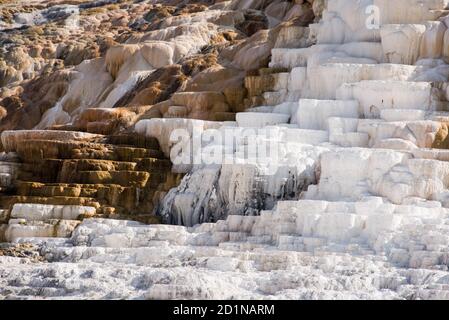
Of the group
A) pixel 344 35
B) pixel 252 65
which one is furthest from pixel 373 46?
pixel 252 65

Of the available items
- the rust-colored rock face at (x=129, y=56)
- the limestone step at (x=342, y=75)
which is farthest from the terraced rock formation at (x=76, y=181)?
the limestone step at (x=342, y=75)

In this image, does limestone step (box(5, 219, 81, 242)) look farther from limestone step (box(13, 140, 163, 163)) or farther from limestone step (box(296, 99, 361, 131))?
limestone step (box(296, 99, 361, 131))

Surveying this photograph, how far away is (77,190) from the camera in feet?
86.4

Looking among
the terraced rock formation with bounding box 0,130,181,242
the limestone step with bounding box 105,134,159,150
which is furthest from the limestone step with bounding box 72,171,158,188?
the limestone step with bounding box 105,134,159,150

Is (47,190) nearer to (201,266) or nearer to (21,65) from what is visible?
(201,266)

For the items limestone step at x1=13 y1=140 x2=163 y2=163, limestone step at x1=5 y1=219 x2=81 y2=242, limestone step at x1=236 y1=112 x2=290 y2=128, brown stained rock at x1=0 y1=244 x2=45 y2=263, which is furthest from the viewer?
limestone step at x1=236 y1=112 x2=290 y2=128

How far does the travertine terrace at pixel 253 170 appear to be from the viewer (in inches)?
792

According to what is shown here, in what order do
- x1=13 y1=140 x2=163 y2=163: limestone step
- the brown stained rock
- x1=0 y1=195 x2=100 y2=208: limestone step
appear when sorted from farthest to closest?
x1=13 y1=140 x2=163 y2=163: limestone step, x1=0 y1=195 x2=100 y2=208: limestone step, the brown stained rock

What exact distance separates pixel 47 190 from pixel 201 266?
6468 mm

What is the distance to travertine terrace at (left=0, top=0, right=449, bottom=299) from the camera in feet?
66.0

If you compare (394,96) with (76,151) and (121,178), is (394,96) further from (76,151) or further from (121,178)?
(76,151)
